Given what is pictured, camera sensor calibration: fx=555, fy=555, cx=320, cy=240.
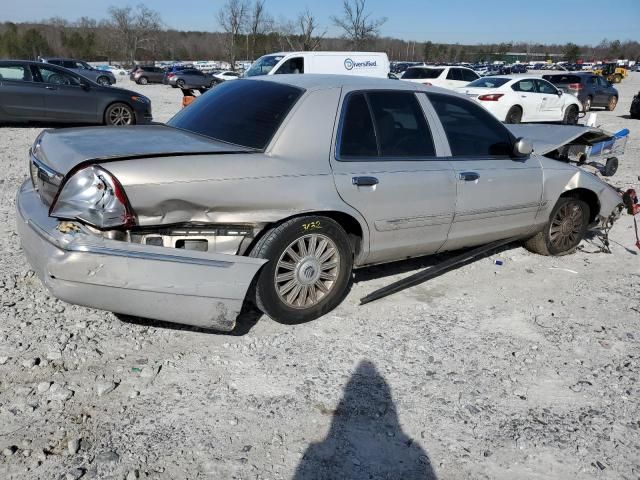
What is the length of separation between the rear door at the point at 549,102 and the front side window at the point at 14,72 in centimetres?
1332

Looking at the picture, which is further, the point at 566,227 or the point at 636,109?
the point at 636,109

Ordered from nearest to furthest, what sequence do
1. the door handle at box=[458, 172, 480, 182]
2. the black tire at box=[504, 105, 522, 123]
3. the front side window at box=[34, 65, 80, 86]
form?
the door handle at box=[458, 172, 480, 182], the front side window at box=[34, 65, 80, 86], the black tire at box=[504, 105, 522, 123]

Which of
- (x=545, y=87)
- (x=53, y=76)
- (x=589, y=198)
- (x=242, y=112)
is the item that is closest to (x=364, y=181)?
(x=242, y=112)

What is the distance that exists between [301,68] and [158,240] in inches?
607

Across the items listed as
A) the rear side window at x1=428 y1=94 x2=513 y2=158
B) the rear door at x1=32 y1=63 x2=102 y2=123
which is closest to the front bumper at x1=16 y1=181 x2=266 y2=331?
the rear side window at x1=428 y1=94 x2=513 y2=158

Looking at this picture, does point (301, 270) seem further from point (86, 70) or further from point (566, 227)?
point (86, 70)

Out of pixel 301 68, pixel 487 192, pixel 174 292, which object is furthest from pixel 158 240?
pixel 301 68

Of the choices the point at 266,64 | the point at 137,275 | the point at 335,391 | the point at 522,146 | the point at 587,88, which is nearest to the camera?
the point at 137,275

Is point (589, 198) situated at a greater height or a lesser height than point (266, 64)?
lesser

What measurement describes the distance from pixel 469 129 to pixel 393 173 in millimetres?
1020

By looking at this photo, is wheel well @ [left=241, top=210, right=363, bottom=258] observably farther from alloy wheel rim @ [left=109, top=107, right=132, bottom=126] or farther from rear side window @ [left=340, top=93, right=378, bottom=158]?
alloy wheel rim @ [left=109, top=107, right=132, bottom=126]

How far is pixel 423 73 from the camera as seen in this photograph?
19.6 m

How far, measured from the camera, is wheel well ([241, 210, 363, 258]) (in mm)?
3418

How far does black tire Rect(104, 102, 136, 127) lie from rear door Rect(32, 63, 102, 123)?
220mm
